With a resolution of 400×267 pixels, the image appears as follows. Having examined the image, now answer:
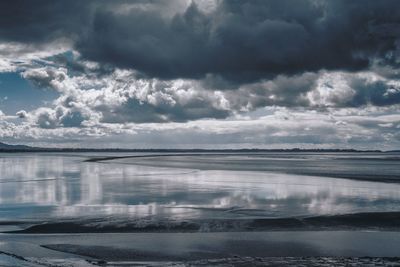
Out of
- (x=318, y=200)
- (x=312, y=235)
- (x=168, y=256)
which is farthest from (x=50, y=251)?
(x=318, y=200)

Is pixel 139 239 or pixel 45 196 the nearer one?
pixel 139 239

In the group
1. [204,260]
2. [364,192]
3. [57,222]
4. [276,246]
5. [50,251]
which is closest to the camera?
[204,260]

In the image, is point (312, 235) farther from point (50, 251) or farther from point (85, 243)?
point (50, 251)

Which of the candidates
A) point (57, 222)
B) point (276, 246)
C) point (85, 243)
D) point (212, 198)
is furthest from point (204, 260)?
point (212, 198)

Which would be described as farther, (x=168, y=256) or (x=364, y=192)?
(x=364, y=192)

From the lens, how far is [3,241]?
16.0 m

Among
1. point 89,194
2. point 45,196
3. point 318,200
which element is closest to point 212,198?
point 318,200

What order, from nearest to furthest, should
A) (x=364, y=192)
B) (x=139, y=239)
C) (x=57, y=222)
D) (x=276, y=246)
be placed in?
(x=276, y=246), (x=139, y=239), (x=57, y=222), (x=364, y=192)

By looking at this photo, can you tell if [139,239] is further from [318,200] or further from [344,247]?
[318,200]

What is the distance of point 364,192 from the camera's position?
33.3 meters

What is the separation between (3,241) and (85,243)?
9.53 feet

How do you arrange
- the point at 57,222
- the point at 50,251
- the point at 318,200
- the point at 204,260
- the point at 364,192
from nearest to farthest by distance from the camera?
the point at 204,260, the point at 50,251, the point at 57,222, the point at 318,200, the point at 364,192

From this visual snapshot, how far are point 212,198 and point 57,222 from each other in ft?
38.4

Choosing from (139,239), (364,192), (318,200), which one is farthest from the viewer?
(364,192)
